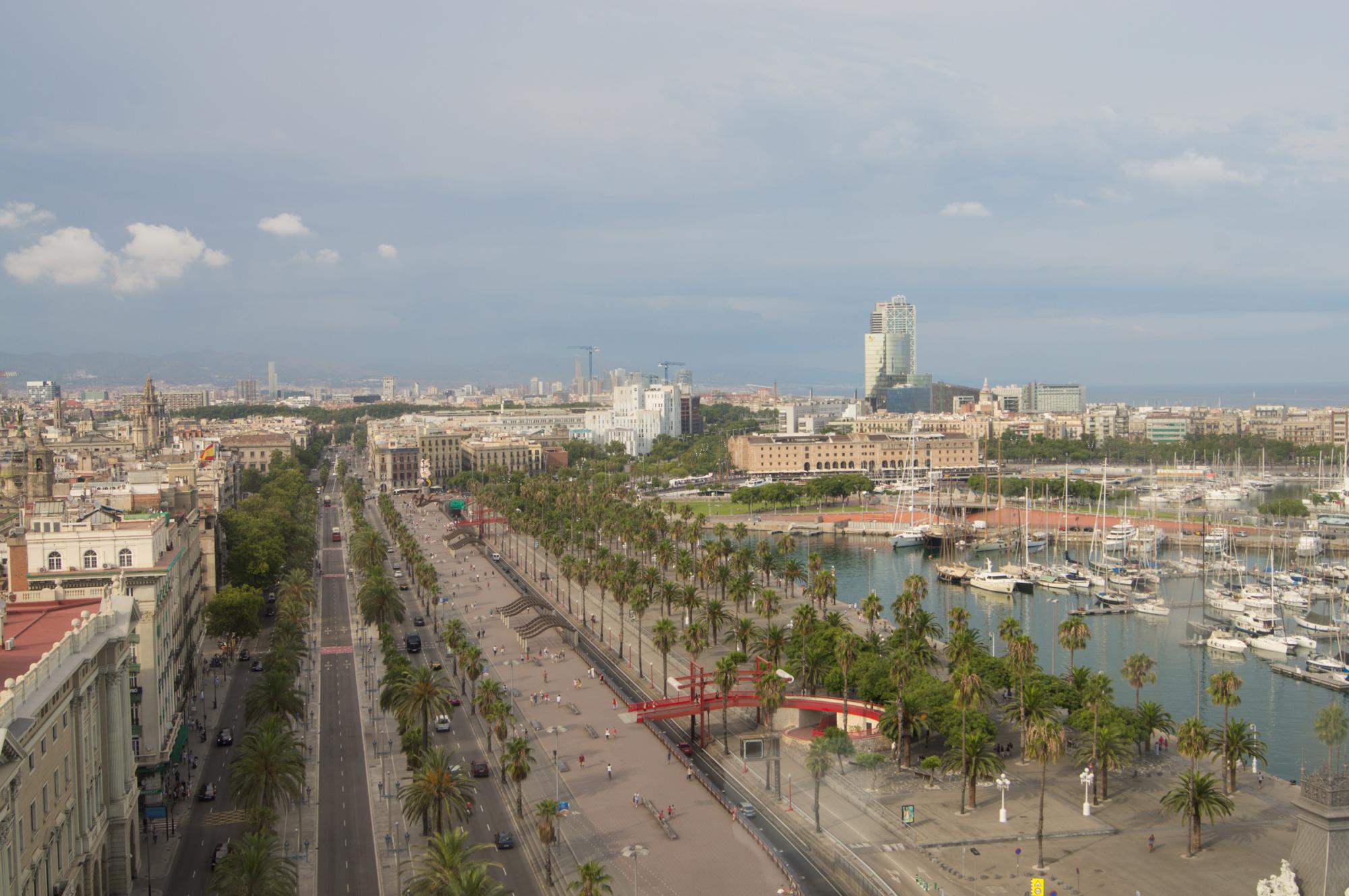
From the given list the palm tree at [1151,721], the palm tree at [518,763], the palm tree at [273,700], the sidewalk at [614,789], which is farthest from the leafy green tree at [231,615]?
the palm tree at [1151,721]

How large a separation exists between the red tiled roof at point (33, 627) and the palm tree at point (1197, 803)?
3811 cm

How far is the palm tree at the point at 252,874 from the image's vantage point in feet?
97.9

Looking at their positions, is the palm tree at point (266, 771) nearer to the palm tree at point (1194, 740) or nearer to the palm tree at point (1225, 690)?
the palm tree at point (1194, 740)

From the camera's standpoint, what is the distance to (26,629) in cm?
3719

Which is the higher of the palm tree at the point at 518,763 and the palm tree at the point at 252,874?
the palm tree at the point at 252,874

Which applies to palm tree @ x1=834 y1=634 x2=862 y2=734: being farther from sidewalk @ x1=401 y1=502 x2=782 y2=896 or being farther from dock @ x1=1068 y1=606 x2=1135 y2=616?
dock @ x1=1068 y1=606 x2=1135 y2=616

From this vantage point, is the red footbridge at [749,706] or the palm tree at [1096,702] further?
the red footbridge at [749,706]

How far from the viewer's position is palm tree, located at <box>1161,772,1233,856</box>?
1492 inches

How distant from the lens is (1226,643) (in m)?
70.9

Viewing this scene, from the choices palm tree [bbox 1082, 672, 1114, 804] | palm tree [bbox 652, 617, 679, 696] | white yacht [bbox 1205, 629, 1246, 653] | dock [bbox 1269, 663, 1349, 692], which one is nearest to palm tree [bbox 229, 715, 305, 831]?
palm tree [bbox 652, 617, 679, 696]

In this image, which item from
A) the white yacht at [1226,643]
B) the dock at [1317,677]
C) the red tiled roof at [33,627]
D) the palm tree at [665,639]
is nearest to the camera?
the red tiled roof at [33,627]

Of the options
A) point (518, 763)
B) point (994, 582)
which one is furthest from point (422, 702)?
point (994, 582)

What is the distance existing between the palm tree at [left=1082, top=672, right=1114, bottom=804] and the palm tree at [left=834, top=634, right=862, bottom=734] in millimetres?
10533

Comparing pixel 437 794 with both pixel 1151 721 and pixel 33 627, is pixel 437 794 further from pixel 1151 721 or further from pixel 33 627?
pixel 1151 721
